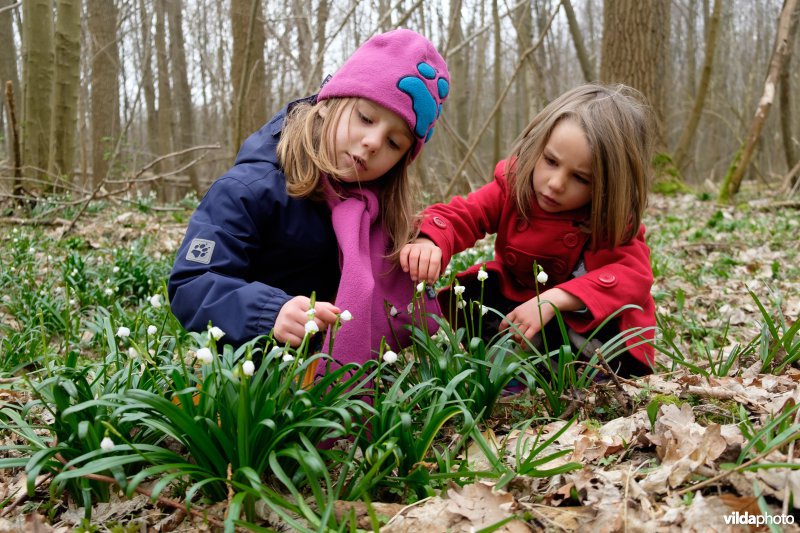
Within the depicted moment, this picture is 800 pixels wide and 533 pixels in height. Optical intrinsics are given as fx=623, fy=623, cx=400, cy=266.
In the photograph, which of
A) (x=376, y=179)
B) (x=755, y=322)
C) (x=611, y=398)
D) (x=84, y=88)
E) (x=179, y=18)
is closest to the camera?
(x=611, y=398)

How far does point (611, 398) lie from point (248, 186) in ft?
5.51

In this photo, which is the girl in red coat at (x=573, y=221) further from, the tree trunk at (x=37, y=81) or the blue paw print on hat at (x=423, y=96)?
the tree trunk at (x=37, y=81)

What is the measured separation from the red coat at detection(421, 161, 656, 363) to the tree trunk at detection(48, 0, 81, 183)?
5841 millimetres

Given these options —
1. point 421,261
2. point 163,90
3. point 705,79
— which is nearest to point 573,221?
point 421,261

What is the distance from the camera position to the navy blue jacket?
2244mm

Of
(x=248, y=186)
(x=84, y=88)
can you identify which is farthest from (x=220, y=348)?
(x=84, y=88)

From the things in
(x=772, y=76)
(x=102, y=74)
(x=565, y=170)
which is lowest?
(x=565, y=170)

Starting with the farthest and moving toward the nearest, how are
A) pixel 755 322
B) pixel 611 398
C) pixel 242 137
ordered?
pixel 242 137
pixel 755 322
pixel 611 398

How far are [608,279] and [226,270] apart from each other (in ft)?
5.39

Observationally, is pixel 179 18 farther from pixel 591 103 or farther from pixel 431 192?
pixel 591 103

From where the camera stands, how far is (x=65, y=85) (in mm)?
7277

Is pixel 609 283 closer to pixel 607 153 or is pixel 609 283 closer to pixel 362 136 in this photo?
pixel 607 153

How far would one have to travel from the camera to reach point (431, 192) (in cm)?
1014

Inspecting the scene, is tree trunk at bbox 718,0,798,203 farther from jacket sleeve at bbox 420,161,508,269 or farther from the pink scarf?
the pink scarf
